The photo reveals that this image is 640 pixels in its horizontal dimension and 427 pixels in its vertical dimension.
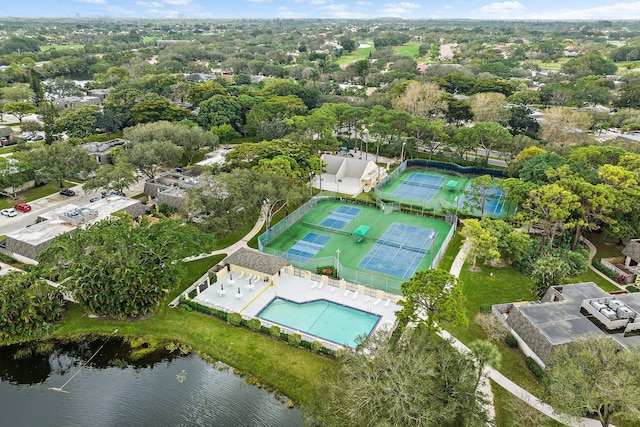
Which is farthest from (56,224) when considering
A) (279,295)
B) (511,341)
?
(511,341)

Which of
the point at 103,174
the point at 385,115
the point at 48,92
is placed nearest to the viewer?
the point at 103,174

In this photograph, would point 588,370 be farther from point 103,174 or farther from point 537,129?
point 537,129

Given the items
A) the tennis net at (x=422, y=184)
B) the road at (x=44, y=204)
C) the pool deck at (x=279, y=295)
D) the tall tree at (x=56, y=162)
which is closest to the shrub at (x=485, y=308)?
the pool deck at (x=279, y=295)

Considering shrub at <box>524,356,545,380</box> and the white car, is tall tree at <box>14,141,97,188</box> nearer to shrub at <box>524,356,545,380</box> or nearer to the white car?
the white car

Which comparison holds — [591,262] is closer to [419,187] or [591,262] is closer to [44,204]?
[419,187]

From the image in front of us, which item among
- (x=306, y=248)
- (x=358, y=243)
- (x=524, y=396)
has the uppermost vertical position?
(x=524, y=396)

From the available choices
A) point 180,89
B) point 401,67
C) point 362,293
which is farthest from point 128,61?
point 362,293

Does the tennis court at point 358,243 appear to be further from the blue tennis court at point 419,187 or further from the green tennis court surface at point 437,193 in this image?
the blue tennis court at point 419,187
